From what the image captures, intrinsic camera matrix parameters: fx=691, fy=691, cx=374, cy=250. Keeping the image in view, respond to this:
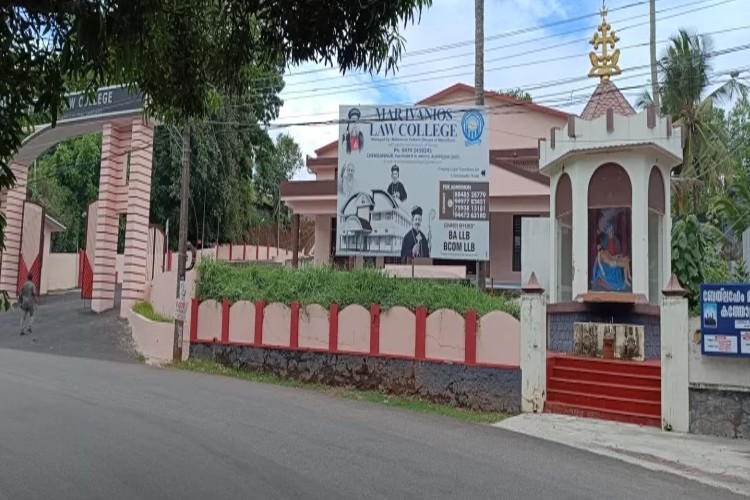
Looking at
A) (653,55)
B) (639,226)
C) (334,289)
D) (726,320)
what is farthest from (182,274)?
(653,55)

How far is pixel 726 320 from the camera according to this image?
1048cm

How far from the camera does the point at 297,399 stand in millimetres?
12414

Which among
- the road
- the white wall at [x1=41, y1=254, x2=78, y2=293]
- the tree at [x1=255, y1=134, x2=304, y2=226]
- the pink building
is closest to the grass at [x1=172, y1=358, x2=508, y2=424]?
the road

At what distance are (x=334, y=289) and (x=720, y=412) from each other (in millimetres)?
7905

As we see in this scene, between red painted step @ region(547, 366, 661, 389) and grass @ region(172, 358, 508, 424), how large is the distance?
1.37 metres

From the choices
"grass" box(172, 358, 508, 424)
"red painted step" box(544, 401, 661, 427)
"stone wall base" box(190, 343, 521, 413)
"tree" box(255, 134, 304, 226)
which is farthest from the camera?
"tree" box(255, 134, 304, 226)

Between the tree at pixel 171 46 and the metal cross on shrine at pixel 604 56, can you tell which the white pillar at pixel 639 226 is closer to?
the metal cross on shrine at pixel 604 56

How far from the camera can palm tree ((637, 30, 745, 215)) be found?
25.9 m

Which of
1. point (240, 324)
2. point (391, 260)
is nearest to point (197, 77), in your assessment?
point (240, 324)

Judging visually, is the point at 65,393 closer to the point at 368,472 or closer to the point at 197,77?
the point at 368,472

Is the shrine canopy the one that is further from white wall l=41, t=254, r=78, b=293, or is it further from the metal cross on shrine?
white wall l=41, t=254, r=78, b=293

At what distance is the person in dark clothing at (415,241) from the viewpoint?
18.0m

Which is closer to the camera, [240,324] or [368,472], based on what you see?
[368,472]

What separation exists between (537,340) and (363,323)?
3.76 metres
